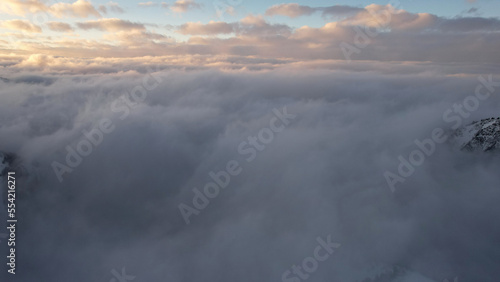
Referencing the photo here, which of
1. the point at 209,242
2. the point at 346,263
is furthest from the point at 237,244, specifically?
the point at 346,263

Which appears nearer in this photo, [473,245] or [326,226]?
[473,245]

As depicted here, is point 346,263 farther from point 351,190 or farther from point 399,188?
point 399,188

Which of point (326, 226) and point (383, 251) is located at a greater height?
point (326, 226)
